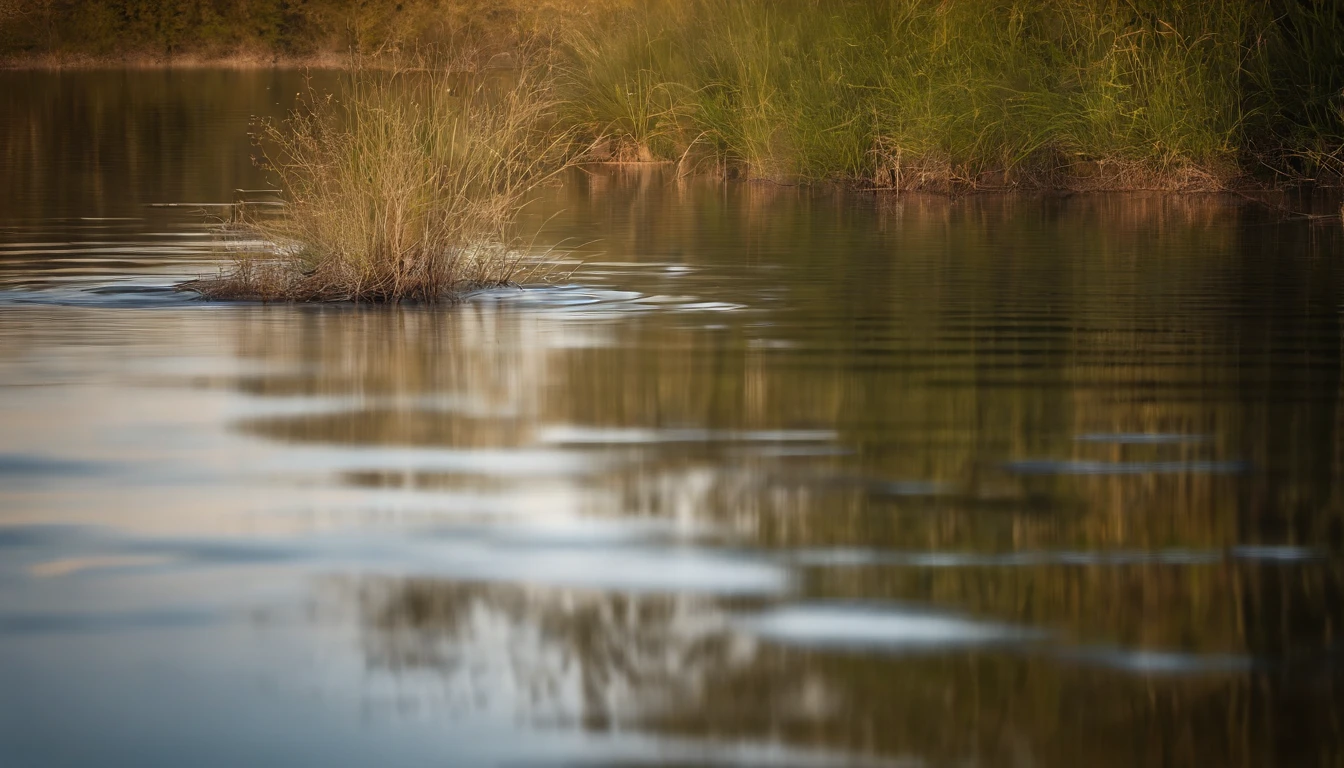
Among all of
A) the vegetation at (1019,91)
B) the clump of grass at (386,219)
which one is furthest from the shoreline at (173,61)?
the clump of grass at (386,219)

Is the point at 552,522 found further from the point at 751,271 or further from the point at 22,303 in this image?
the point at 751,271

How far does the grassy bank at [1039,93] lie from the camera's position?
23.5 meters

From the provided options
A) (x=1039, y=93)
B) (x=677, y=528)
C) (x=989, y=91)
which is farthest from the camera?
(x=989, y=91)

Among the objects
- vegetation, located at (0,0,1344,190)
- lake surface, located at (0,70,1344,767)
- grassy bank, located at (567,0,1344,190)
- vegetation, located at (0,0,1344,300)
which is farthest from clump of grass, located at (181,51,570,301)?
grassy bank, located at (567,0,1344,190)

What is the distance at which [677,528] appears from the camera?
6.21 meters

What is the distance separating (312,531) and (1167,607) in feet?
8.11

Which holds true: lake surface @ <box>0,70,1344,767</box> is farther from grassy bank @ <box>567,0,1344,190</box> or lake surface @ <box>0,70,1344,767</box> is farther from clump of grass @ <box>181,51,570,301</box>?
grassy bank @ <box>567,0,1344,190</box>

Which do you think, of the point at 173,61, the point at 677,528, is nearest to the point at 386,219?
the point at 677,528

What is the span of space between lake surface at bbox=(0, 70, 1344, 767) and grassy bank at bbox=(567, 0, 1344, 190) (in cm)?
1042

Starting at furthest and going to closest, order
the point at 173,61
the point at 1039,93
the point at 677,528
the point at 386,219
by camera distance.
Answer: the point at 173,61 → the point at 1039,93 → the point at 386,219 → the point at 677,528

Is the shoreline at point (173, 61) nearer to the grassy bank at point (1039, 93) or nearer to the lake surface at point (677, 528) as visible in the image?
the grassy bank at point (1039, 93)

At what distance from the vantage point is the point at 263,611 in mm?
5207

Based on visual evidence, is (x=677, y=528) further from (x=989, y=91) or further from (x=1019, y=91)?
(x=1019, y=91)

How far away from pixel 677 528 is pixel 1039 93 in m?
18.7
